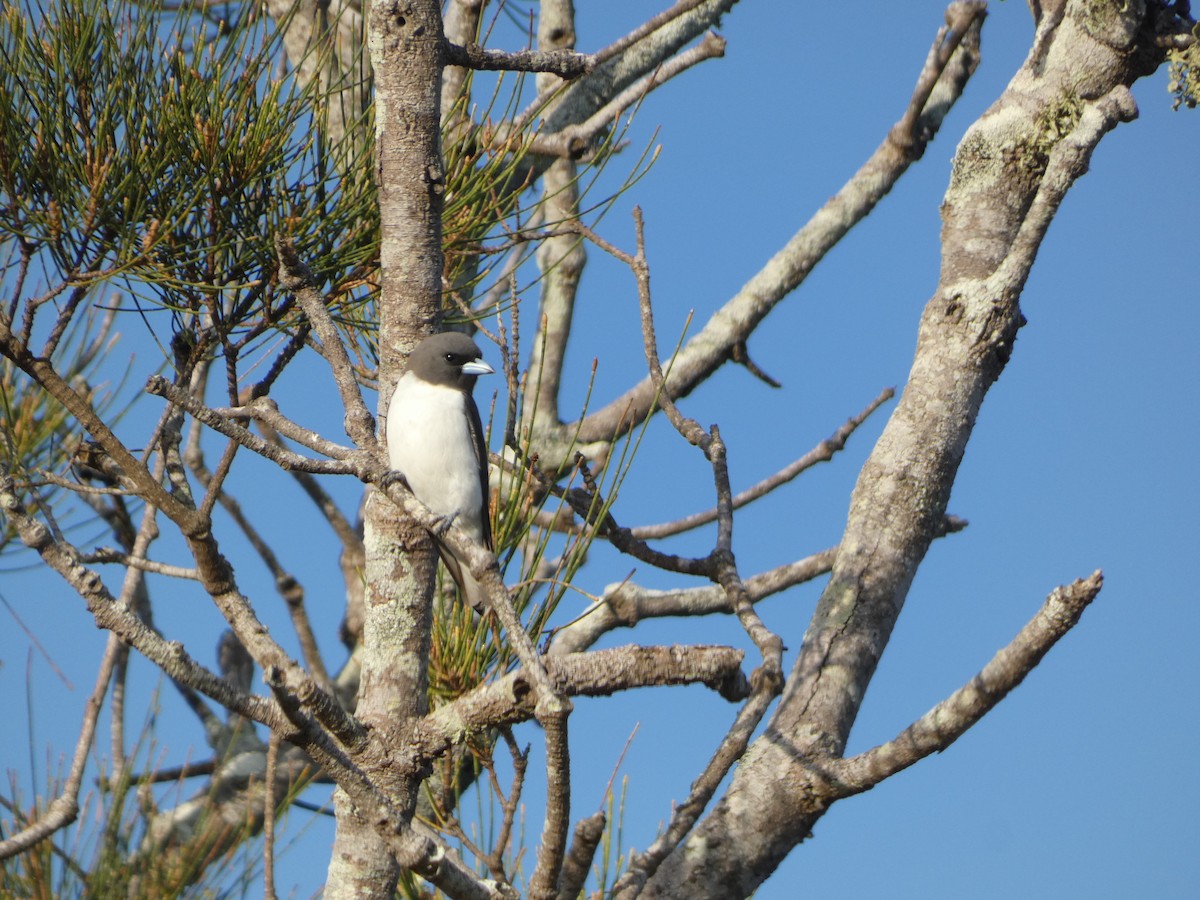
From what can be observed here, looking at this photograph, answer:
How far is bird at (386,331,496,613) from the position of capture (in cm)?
392

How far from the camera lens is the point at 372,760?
262 centimetres

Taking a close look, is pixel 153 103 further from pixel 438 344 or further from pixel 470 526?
pixel 470 526

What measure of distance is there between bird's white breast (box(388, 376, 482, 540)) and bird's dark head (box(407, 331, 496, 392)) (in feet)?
0.17

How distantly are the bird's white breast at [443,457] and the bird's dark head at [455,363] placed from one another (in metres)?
0.05

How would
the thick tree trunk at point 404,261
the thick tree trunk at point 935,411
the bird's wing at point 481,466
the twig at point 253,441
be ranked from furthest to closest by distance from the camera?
the bird's wing at point 481,466, the thick tree trunk at point 404,261, the thick tree trunk at point 935,411, the twig at point 253,441

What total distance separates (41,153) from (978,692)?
2.71 meters

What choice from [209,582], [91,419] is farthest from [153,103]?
[209,582]

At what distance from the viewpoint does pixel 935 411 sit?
319cm

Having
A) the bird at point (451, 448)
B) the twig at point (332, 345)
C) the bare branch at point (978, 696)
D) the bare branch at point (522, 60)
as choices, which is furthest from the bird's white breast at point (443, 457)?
the bare branch at point (978, 696)

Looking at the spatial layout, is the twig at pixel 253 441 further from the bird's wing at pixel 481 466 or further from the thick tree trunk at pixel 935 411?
the bird's wing at pixel 481 466

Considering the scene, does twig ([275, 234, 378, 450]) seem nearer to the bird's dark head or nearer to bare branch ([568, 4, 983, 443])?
the bird's dark head

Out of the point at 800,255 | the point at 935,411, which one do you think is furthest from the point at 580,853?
the point at 800,255

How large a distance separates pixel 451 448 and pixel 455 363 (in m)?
0.28

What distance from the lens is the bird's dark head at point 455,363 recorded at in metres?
3.65
